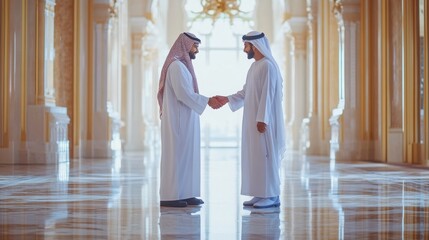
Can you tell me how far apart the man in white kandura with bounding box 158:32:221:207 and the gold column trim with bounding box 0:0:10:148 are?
7.09 meters

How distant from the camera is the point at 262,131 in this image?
6.40m

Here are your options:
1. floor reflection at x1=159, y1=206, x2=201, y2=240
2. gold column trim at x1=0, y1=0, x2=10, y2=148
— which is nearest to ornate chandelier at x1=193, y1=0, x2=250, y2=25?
gold column trim at x1=0, y1=0, x2=10, y2=148

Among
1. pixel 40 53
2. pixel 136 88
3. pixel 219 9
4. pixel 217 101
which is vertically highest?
pixel 219 9

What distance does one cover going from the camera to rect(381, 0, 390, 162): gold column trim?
14.4 m

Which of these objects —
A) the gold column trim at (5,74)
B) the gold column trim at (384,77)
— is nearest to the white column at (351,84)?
the gold column trim at (384,77)

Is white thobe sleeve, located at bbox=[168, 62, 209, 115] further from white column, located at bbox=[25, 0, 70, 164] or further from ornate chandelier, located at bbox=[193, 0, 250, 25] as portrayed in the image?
ornate chandelier, located at bbox=[193, 0, 250, 25]

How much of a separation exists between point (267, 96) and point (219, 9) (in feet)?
77.0

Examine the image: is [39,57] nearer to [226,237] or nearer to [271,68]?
[271,68]

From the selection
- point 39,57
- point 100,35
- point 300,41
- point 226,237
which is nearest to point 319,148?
point 300,41

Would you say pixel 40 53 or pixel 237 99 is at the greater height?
pixel 40 53

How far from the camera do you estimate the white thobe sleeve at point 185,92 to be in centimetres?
660

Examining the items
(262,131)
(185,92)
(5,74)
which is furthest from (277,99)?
(5,74)

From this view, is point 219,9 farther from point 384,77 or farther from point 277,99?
point 277,99

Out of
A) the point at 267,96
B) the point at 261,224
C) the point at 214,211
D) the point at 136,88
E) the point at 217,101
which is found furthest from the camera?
the point at 136,88
